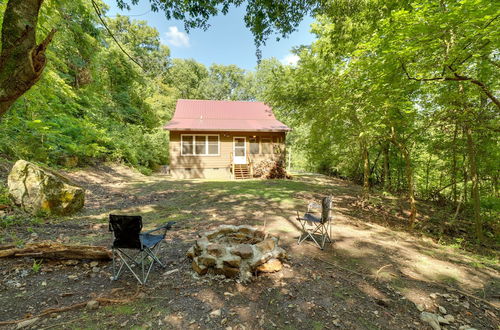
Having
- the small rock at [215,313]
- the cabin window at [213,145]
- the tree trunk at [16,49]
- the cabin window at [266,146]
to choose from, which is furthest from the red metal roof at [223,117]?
the small rock at [215,313]

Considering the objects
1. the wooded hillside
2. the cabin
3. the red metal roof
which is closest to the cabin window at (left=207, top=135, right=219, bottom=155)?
the cabin

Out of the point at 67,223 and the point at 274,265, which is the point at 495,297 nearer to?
the point at 274,265

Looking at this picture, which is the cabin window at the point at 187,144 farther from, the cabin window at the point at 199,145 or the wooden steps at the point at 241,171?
the wooden steps at the point at 241,171

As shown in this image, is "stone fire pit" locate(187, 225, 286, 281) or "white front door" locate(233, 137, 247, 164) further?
"white front door" locate(233, 137, 247, 164)

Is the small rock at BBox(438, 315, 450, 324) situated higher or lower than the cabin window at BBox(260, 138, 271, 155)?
lower

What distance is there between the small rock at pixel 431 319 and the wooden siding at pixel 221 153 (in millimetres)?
11872

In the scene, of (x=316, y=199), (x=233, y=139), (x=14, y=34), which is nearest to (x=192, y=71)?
(x=233, y=139)

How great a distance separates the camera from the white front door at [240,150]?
1402cm

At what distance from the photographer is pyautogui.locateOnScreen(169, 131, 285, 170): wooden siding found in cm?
1330

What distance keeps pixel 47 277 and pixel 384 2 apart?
7651 mm

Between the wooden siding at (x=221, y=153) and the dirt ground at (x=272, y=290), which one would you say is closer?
the dirt ground at (x=272, y=290)

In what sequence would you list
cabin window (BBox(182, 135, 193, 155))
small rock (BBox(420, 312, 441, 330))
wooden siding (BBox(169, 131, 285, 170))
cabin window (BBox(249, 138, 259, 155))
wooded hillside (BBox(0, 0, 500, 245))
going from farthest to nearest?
cabin window (BBox(249, 138, 259, 155)), cabin window (BBox(182, 135, 193, 155)), wooden siding (BBox(169, 131, 285, 170)), wooded hillside (BBox(0, 0, 500, 245)), small rock (BBox(420, 312, 441, 330))

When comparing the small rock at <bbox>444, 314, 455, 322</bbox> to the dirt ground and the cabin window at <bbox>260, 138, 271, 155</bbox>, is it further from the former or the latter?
the cabin window at <bbox>260, 138, 271, 155</bbox>

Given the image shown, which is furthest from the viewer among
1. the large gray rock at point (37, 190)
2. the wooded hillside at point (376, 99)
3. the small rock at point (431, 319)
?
the large gray rock at point (37, 190)
